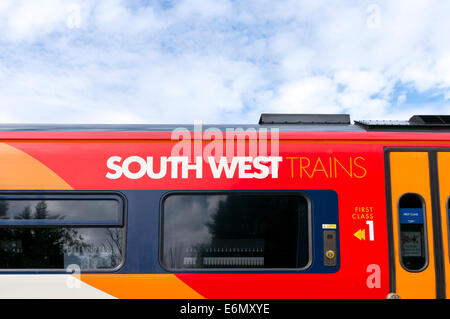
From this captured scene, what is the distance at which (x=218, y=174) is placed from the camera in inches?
167

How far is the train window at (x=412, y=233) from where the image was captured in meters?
4.06

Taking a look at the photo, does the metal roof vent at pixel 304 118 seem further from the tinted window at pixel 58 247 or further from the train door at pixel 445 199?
the tinted window at pixel 58 247

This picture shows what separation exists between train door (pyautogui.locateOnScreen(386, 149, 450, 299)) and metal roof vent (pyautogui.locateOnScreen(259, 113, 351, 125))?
2.95 feet

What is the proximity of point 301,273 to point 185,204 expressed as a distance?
1.33 meters

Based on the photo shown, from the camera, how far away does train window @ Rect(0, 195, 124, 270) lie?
4.12m

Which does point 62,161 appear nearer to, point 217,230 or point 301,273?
point 217,230

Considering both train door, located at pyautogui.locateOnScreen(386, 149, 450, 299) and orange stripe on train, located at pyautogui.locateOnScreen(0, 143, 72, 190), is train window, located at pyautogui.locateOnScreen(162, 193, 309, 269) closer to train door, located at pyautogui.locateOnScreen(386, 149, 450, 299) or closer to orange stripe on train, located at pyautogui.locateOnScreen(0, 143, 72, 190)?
train door, located at pyautogui.locateOnScreen(386, 149, 450, 299)

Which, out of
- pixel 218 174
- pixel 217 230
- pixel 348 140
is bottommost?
pixel 217 230

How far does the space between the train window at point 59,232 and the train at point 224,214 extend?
10mm

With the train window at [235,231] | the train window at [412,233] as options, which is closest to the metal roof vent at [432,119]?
the train window at [412,233]

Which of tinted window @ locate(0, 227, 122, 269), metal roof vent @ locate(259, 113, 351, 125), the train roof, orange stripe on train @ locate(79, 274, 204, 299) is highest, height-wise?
metal roof vent @ locate(259, 113, 351, 125)

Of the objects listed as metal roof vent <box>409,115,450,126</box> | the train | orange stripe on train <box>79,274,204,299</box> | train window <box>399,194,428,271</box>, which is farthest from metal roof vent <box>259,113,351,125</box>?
orange stripe on train <box>79,274,204,299</box>

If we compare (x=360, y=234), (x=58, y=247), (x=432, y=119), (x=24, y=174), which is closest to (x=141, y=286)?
(x=58, y=247)

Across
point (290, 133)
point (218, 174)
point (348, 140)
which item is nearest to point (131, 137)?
point (218, 174)
